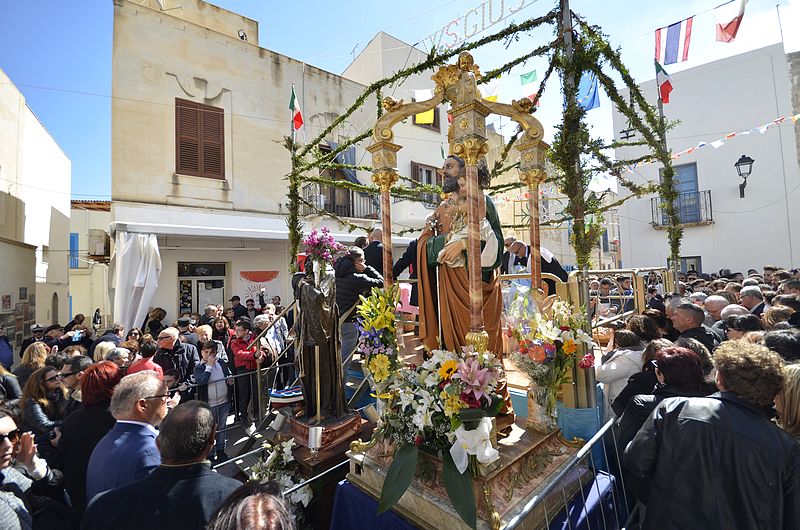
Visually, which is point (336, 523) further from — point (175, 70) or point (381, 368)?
point (175, 70)

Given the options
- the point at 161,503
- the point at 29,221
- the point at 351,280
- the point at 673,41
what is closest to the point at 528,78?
the point at 673,41

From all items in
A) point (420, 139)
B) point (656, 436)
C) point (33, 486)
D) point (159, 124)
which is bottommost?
Result: point (33, 486)

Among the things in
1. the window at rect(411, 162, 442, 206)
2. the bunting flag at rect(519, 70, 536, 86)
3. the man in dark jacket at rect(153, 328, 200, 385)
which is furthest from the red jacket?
the window at rect(411, 162, 442, 206)

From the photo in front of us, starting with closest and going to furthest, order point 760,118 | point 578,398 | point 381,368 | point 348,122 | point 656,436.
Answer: point 656,436, point 381,368, point 578,398, point 760,118, point 348,122

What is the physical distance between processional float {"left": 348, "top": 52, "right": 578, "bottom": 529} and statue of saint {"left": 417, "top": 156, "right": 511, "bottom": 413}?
15cm

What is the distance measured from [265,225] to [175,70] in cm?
497

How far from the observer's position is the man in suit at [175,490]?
1.66m

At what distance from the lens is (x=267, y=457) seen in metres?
3.75

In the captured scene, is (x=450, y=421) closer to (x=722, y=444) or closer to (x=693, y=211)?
(x=722, y=444)

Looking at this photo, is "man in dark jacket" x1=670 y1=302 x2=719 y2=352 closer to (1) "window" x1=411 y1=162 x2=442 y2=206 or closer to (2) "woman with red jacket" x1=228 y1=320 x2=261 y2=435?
(2) "woman with red jacket" x1=228 y1=320 x2=261 y2=435

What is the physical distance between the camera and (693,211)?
14.8 meters

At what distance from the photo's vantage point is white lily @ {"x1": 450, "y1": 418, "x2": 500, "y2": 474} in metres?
2.20

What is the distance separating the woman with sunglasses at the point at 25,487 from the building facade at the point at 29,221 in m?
10.00

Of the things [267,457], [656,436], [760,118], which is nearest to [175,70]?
[267,457]
